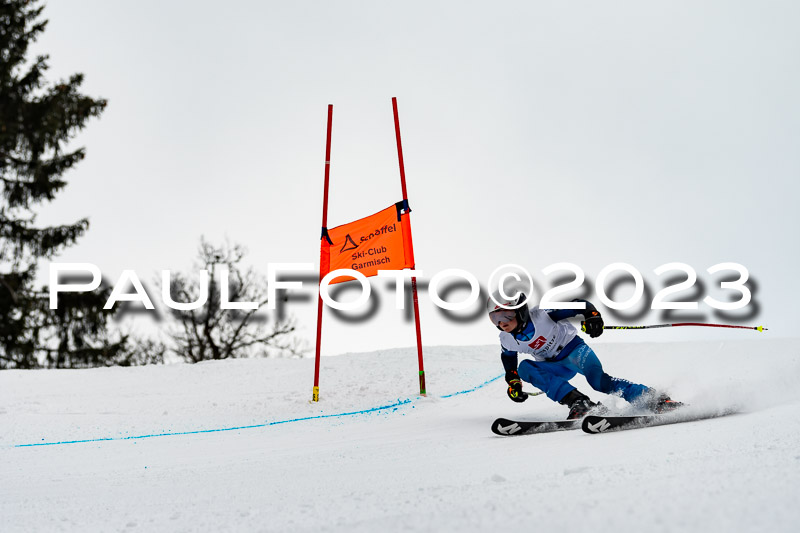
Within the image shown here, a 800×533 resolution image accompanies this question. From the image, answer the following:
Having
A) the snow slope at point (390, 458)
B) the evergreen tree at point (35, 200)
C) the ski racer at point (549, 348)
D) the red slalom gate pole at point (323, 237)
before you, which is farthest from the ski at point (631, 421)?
the evergreen tree at point (35, 200)

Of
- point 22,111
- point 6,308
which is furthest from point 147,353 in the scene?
point 22,111

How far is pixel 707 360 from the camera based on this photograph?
790 centimetres

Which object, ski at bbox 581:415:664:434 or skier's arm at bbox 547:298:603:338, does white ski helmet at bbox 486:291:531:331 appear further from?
ski at bbox 581:415:664:434

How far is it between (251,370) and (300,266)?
7.48 ft

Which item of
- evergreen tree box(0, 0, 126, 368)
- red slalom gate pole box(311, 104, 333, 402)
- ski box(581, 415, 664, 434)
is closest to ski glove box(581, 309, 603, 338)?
ski box(581, 415, 664, 434)

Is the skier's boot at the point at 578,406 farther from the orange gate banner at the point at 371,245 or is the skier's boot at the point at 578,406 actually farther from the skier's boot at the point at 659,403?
the orange gate banner at the point at 371,245

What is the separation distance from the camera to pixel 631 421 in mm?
3947

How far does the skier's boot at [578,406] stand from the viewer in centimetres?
447

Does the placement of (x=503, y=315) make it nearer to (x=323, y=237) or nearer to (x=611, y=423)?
(x=611, y=423)

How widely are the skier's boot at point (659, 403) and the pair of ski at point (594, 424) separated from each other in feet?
0.70

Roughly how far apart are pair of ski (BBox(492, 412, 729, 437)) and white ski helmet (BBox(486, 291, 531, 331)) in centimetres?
76

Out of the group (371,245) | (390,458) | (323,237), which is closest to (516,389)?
(390,458)

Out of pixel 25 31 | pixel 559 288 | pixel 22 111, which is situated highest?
pixel 25 31

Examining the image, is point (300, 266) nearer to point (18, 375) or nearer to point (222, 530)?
point (18, 375)
